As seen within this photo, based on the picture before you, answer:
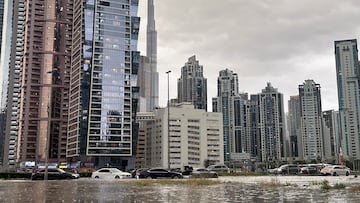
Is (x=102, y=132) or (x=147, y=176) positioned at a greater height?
(x=102, y=132)

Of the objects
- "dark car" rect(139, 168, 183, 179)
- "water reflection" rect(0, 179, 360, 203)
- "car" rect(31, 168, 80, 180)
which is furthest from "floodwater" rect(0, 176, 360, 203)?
"car" rect(31, 168, 80, 180)

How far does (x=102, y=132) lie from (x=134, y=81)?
2854cm

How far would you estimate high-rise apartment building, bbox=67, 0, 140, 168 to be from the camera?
584ft

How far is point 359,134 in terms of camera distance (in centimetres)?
17000

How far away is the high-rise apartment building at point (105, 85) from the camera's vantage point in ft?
584

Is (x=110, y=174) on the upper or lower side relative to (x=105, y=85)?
lower

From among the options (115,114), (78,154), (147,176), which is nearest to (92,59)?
(115,114)

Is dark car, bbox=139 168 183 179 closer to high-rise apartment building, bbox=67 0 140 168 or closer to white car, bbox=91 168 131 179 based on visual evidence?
white car, bbox=91 168 131 179

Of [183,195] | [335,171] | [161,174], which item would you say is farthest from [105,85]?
[183,195]

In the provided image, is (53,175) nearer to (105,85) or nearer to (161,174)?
(161,174)

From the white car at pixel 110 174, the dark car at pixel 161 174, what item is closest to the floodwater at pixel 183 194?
the dark car at pixel 161 174

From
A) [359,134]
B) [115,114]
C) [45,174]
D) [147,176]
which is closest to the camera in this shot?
[45,174]

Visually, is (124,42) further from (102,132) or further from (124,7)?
(102,132)

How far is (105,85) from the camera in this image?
184625 millimetres
